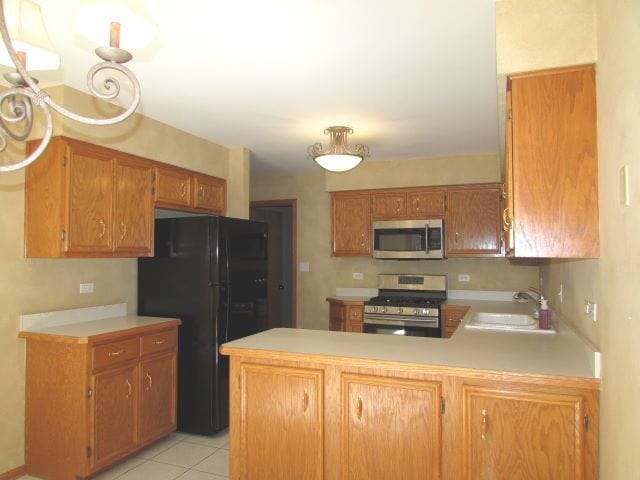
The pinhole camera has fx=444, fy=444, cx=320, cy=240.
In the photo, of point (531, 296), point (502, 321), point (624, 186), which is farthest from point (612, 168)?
point (531, 296)

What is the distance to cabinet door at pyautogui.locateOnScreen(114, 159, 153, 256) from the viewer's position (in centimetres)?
314

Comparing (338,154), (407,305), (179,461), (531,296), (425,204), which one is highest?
(338,154)

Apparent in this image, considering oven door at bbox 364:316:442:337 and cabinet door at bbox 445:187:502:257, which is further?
cabinet door at bbox 445:187:502:257

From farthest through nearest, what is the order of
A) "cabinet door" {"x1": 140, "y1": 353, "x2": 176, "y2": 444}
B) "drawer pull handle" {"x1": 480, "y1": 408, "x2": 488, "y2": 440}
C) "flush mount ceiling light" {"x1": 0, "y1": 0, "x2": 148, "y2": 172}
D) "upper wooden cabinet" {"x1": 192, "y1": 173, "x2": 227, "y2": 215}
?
1. "upper wooden cabinet" {"x1": 192, "y1": 173, "x2": 227, "y2": 215}
2. "cabinet door" {"x1": 140, "y1": 353, "x2": 176, "y2": 444}
3. "drawer pull handle" {"x1": 480, "y1": 408, "x2": 488, "y2": 440}
4. "flush mount ceiling light" {"x1": 0, "y1": 0, "x2": 148, "y2": 172}

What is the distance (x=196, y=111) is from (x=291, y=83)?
0.89m

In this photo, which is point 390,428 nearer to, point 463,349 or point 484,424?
point 484,424

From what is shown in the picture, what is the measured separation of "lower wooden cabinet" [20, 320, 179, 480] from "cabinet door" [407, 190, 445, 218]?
117 inches

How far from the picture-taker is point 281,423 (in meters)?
2.15

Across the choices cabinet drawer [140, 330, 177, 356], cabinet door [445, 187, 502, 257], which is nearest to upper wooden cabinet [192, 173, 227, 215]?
→ cabinet drawer [140, 330, 177, 356]

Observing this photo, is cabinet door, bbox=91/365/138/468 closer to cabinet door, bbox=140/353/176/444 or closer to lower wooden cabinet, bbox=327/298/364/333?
cabinet door, bbox=140/353/176/444

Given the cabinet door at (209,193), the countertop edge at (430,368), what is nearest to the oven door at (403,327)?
the cabinet door at (209,193)

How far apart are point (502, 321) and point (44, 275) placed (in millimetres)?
3306

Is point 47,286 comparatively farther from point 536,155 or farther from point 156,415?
point 536,155

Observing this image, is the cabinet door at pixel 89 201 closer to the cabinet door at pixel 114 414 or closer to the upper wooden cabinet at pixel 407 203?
the cabinet door at pixel 114 414
